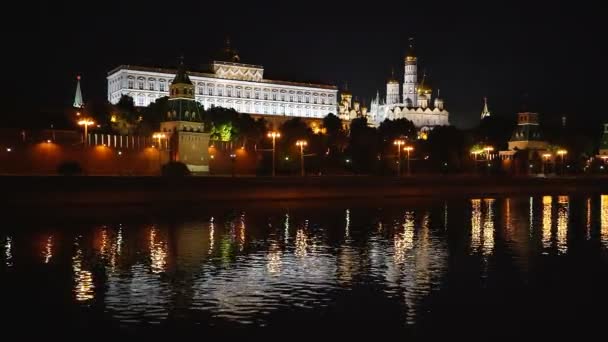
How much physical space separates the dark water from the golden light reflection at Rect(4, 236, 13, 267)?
0.05m

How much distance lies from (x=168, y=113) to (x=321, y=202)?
3186 centimetres

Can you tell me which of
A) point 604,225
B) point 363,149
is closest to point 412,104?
point 363,149

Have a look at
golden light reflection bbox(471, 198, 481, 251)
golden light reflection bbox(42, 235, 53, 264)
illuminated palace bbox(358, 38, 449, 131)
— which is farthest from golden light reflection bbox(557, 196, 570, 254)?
illuminated palace bbox(358, 38, 449, 131)

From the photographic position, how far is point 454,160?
84.9 m

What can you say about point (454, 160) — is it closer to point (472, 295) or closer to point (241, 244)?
point (241, 244)

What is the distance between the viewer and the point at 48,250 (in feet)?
66.4

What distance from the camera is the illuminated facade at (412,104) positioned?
150500 mm

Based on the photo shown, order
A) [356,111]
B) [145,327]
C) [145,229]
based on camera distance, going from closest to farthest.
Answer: [145,327], [145,229], [356,111]

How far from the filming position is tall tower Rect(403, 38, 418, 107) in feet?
514

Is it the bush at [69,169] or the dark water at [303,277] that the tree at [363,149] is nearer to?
the bush at [69,169]

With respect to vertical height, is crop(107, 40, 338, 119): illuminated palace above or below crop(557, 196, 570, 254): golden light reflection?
above

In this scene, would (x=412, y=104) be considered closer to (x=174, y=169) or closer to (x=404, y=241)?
(x=174, y=169)

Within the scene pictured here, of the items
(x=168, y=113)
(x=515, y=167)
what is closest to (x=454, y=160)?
(x=515, y=167)

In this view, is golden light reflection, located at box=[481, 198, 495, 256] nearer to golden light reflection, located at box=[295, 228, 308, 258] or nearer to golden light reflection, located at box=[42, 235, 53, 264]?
golden light reflection, located at box=[295, 228, 308, 258]
